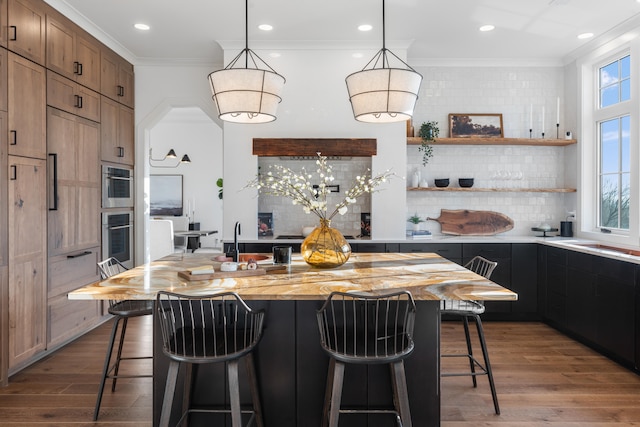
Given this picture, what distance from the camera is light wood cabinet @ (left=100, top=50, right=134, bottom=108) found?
4863mm

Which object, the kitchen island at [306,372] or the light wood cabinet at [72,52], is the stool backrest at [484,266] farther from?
the light wood cabinet at [72,52]

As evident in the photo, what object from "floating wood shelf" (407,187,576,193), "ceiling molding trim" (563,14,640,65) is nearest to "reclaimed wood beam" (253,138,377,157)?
"floating wood shelf" (407,187,576,193)

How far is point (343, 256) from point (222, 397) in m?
1.03

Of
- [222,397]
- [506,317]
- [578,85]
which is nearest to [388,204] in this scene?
[506,317]

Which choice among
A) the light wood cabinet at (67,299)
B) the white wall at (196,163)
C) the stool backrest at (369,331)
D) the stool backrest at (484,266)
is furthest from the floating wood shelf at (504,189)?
the white wall at (196,163)

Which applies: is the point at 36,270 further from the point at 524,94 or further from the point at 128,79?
the point at 524,94

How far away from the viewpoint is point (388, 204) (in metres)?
5.10

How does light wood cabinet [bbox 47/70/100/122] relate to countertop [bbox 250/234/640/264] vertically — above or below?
above

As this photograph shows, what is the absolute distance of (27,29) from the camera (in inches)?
140

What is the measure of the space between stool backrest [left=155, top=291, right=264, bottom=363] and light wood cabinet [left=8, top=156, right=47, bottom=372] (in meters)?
1.71

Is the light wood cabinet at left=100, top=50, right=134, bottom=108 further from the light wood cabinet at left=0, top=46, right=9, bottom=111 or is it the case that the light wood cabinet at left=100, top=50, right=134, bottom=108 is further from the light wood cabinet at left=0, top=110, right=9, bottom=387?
the light wood cabinet at left=0, top=110, right=9, bottom=387

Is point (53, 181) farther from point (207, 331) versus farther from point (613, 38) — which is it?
point (613, 38)

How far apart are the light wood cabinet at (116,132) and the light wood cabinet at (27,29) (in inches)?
43.0

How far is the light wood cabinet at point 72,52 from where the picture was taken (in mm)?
3906
